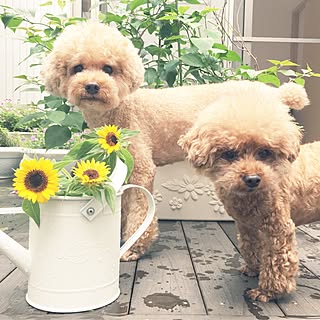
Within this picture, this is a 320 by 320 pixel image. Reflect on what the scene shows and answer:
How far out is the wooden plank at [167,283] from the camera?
3.28ft

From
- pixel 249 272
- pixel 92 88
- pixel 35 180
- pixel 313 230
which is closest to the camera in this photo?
pixel 35 180

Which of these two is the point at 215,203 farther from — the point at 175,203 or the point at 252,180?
the point at 252,180

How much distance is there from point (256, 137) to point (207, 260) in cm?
50

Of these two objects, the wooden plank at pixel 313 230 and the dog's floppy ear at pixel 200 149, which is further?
the wooden plank at pixel 313 230

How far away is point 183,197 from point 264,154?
3.06 ft

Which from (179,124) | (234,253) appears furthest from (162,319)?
(179,124)

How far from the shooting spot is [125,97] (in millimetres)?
1487

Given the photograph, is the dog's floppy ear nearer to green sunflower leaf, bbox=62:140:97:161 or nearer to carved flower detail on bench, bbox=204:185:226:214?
green sunflower leaf, bbox=62:140:97:161

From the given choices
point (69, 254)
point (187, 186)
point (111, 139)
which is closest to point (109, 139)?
point (111, 139)

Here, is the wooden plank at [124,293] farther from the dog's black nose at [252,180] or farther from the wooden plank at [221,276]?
the dog's black nose at [252,180]

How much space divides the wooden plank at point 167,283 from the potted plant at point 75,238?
4.0 inches

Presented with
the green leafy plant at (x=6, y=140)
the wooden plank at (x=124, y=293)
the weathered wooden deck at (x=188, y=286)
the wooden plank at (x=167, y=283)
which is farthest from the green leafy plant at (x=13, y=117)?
the wooden plank at (x=124, y=293)

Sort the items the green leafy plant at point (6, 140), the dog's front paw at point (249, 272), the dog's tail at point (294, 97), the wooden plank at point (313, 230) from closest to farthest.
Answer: the dog's front paw at point (249, 272)
the dog's tail at point (294, 97)
the wooden plank at point (313, 230)
the green leafy plant at point (6, 140)

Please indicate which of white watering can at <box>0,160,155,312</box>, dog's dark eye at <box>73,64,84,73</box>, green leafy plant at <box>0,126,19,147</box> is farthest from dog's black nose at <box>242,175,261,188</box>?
green leafy plant at <box>0,126,19,147</box>
